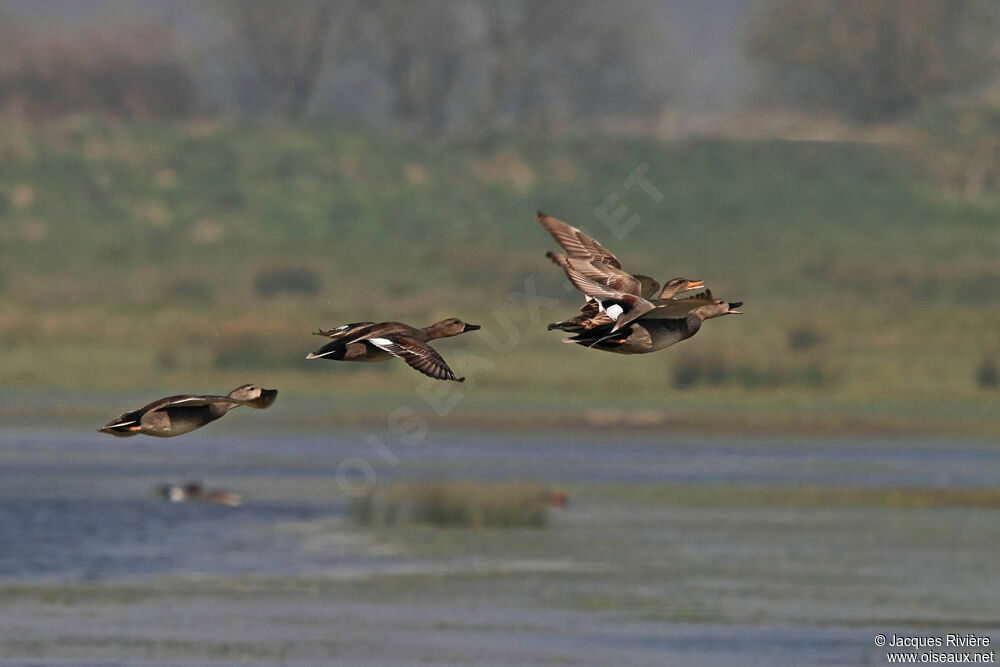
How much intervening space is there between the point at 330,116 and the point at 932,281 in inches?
1246

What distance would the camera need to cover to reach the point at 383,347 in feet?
39.4

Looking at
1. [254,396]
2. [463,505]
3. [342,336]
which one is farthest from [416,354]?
[463,505]

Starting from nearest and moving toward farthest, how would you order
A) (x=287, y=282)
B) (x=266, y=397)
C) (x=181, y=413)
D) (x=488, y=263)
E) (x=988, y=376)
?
(x=266, y=397), (x=181, y=413), (x=988, y=376), (x=287, y=282), (x=488, y=263)

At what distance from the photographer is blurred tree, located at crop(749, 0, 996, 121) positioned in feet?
372

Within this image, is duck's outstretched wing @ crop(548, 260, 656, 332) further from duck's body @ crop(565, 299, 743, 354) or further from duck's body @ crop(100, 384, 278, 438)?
duck's body @ crop(100, 384, 278, 438)

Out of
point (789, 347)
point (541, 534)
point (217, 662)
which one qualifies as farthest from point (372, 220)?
point (217, 662)

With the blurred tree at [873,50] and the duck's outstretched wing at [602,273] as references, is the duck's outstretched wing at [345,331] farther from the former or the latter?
the blurred tree at [873,50]

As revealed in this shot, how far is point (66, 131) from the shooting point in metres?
101

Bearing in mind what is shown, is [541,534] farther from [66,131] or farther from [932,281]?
[66,131]

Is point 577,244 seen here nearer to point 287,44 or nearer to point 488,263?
point 488,263

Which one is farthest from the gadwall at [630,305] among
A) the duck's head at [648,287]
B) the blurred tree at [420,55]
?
the blurred tree at [420,55]

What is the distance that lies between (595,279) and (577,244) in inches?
24.0

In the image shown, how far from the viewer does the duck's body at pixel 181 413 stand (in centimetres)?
1180

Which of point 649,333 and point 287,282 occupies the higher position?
point 287,282
